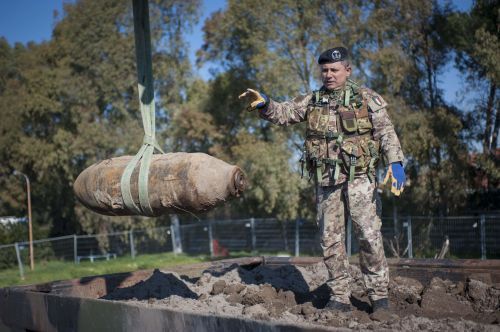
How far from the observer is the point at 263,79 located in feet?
63.3

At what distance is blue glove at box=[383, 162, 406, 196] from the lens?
442cm

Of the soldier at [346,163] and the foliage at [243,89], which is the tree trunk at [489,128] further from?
the soldier at [346,163]

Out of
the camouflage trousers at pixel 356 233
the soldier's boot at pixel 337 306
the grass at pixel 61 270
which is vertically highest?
the camouflage trousers at pixel 356 233

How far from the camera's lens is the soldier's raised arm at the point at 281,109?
475 centimetres

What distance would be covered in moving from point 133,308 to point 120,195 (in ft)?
3.56

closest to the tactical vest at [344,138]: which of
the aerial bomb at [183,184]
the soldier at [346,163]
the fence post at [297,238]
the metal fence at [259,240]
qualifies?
the soldier at [346,163]

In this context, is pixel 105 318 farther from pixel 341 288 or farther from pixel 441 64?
pixel 441 64

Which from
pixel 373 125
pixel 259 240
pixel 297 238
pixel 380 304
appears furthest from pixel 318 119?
pixel 259 240

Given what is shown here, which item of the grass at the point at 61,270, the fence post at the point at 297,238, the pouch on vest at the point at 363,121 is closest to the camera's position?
the pouch on vest at the point at 363,121

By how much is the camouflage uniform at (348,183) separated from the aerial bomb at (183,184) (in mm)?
915

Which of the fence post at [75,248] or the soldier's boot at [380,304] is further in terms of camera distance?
the fence post at [75,248]

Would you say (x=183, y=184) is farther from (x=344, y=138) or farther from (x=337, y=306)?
(x=337, y=306)

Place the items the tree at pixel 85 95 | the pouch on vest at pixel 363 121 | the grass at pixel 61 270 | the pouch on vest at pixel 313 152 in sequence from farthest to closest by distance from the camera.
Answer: the tree at pixel 85 95 → the grass at pixel 61 270 → the pouch on vest at pixel 313 152 → the pouch on vest at pixel 363 121

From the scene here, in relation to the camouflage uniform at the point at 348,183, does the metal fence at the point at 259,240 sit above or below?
below
